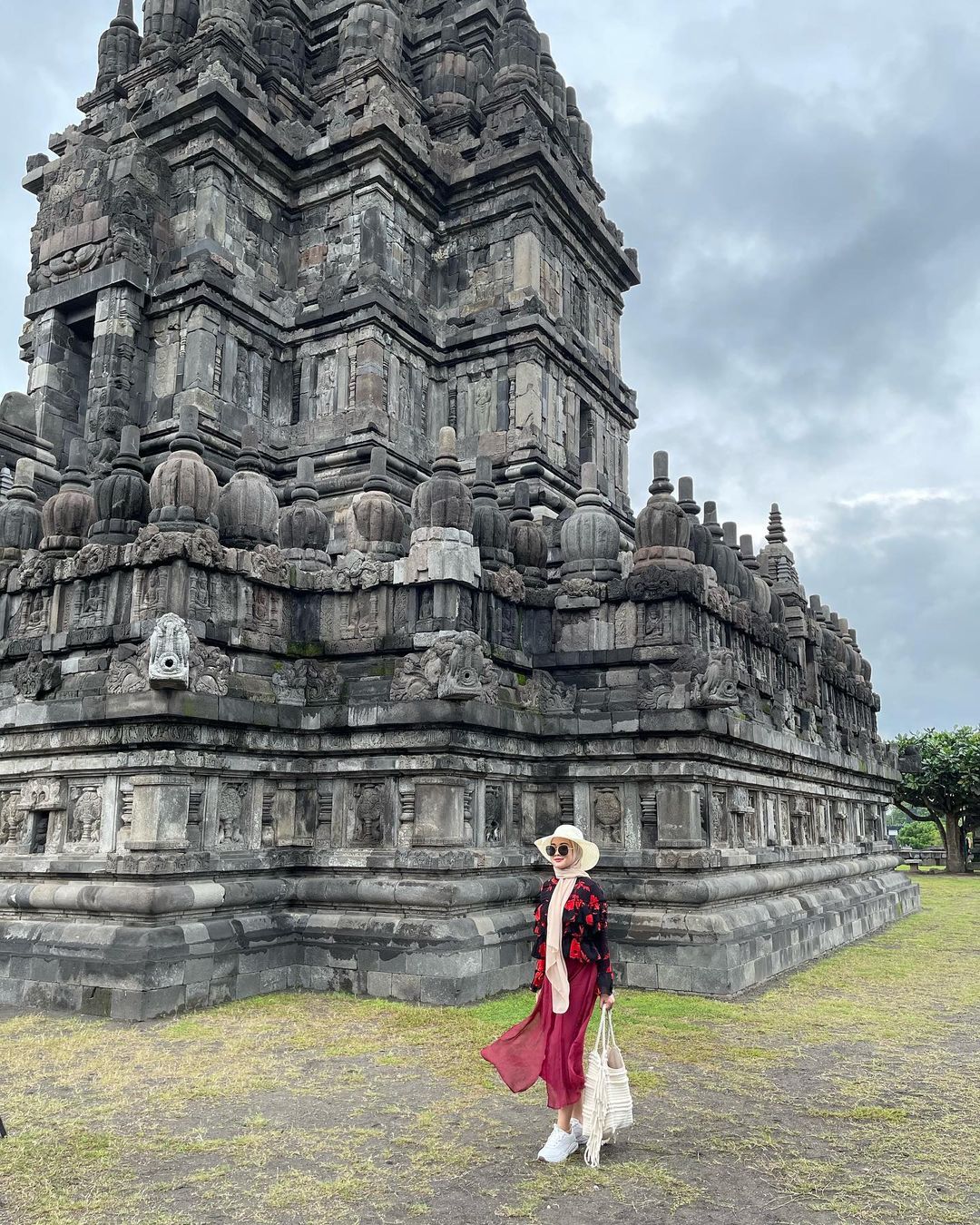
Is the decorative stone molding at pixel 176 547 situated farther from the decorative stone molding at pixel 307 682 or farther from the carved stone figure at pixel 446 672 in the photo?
the carved stone figure at pixel 446 672

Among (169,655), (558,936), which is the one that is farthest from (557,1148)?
(169,655)

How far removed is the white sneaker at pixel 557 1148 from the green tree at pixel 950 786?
139ft

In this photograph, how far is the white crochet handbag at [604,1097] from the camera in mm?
7602

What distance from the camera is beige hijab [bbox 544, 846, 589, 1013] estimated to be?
25.7 ft

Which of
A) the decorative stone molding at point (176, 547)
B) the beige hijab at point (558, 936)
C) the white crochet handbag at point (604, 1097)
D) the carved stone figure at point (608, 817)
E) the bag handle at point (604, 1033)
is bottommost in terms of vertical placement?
the white crochet handbag at point (604, 1097)

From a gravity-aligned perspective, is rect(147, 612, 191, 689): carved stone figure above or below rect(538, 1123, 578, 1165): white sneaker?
above

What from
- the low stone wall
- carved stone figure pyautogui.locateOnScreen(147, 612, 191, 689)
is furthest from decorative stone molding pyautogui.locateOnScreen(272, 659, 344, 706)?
the low stone wall

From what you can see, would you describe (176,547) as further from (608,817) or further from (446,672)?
(608,817)

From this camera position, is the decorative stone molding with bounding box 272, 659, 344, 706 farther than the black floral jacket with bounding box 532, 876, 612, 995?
Yes

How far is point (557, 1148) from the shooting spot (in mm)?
7617

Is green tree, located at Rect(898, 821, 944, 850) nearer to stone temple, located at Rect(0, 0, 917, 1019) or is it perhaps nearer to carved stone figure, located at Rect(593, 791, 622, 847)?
stone temple, located at Rect(0, 0, 917, 1019)

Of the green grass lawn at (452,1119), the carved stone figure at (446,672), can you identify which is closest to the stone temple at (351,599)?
the carved stone figure at (446,672)

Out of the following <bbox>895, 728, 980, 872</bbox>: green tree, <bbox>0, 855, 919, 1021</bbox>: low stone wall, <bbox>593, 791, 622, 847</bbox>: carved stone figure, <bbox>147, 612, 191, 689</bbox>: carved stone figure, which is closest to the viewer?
<bbox>0, 855, 919, 1021</bbox>: low stone wall

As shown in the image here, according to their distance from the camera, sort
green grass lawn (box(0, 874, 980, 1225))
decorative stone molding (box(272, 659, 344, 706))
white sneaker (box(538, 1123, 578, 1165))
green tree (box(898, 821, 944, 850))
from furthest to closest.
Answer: green tree (box(898, 821, 944, 850)), decorative stone molding (box(272, 659, 344, 706)), white sneaker (box(538, 1123, 578, 1165)), green grass lawn (box(0, 874, 980, 1225))
